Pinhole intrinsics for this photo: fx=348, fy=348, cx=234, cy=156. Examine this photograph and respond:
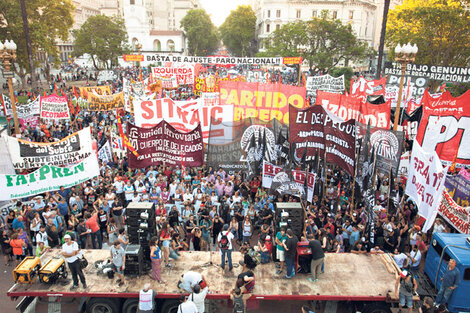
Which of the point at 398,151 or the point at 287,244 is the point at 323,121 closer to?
the point at 398,151

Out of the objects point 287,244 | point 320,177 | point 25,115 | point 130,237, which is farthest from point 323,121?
point 25,115

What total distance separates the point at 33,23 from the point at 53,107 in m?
22.3

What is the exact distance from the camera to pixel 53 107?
18.2 m

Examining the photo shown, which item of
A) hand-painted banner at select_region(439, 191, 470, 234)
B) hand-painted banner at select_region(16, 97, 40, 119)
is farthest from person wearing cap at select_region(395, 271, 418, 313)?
hand-painted banner at select_region(16, 97, 40, 119)

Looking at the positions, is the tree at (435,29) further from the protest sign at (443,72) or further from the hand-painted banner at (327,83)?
the protest sign at (443,72)

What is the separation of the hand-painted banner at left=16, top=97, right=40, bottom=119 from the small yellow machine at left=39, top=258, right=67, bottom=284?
44.3ft

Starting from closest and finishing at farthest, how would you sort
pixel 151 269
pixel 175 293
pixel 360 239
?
pixel 175 293 → pixel 151 269 → pixel 360 239

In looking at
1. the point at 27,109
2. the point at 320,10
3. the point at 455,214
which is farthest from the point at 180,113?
the point at 320,10

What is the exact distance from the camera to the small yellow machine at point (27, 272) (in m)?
7.67

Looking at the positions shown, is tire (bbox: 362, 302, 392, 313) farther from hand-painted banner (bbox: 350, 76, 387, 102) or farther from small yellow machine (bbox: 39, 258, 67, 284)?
hand-painted banner (bbox: 350, 76, 387, 102)

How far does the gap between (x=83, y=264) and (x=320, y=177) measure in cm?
821

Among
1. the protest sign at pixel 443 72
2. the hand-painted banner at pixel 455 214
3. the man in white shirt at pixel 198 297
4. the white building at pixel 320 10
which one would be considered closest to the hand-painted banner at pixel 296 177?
the hand-painted banner at pixel 455 214

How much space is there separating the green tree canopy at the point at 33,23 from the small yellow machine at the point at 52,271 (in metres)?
33.1

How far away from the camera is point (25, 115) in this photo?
18.8 metres
